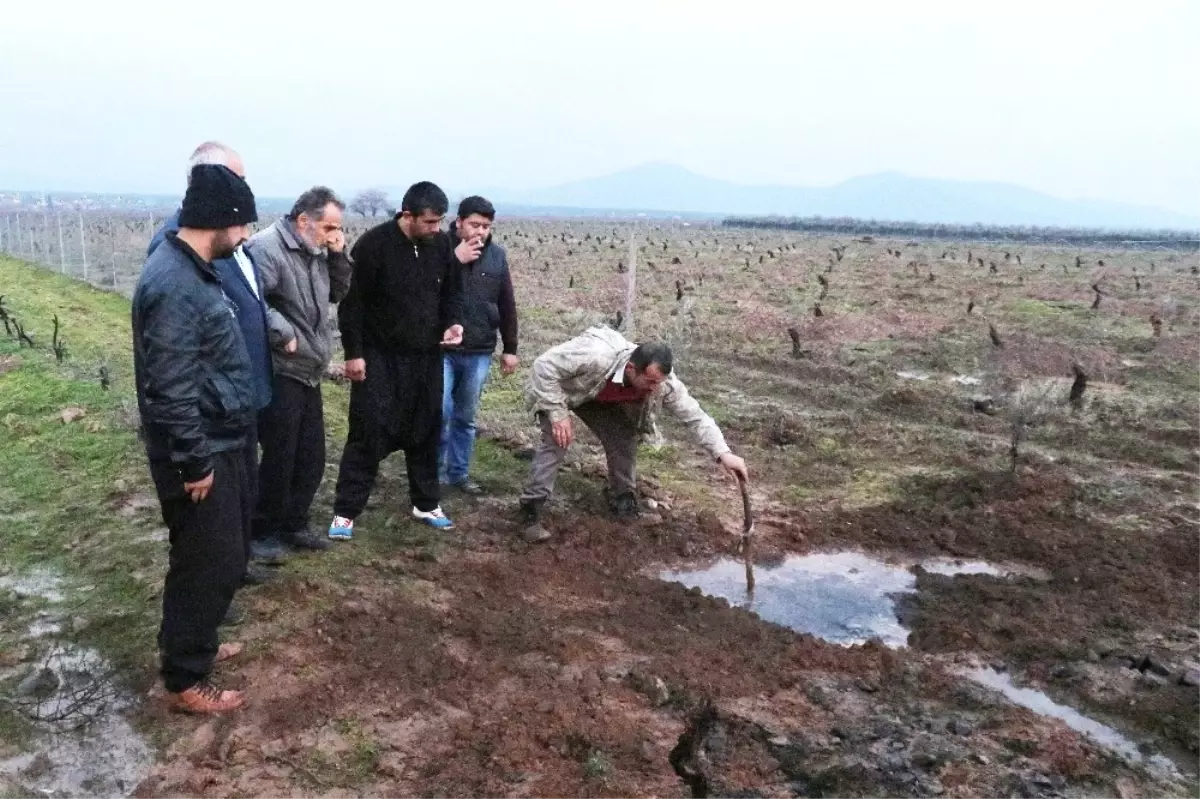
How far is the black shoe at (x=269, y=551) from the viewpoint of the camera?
444 cm

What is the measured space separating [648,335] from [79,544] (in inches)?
372

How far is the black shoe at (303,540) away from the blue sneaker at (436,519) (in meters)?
0.64

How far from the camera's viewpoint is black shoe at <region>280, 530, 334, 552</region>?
4605 mm

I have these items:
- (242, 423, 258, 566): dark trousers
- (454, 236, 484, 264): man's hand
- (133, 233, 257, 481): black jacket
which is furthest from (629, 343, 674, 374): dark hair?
(133, 233, 257, 481): black jacket

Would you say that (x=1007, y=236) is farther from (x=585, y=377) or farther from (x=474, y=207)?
(x=474, y=207)

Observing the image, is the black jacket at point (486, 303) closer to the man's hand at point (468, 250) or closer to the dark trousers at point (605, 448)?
the man's hand at point (468, 250)

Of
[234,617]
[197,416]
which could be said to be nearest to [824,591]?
[234,617]

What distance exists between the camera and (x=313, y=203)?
4062 millimetres

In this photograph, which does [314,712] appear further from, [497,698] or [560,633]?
[560,633]

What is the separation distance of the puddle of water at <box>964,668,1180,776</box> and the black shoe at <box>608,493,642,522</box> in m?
2.15

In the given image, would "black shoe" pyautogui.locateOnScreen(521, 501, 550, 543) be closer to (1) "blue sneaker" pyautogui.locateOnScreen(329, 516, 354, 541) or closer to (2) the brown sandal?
(1) "blue sneaker" pyautogui.locateOnScreen(329, 516, 354, 541)

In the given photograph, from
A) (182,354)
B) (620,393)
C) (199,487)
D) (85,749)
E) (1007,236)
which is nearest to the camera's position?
(182,354)

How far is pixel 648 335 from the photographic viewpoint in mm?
13469

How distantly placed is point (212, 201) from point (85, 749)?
1.88 metres
